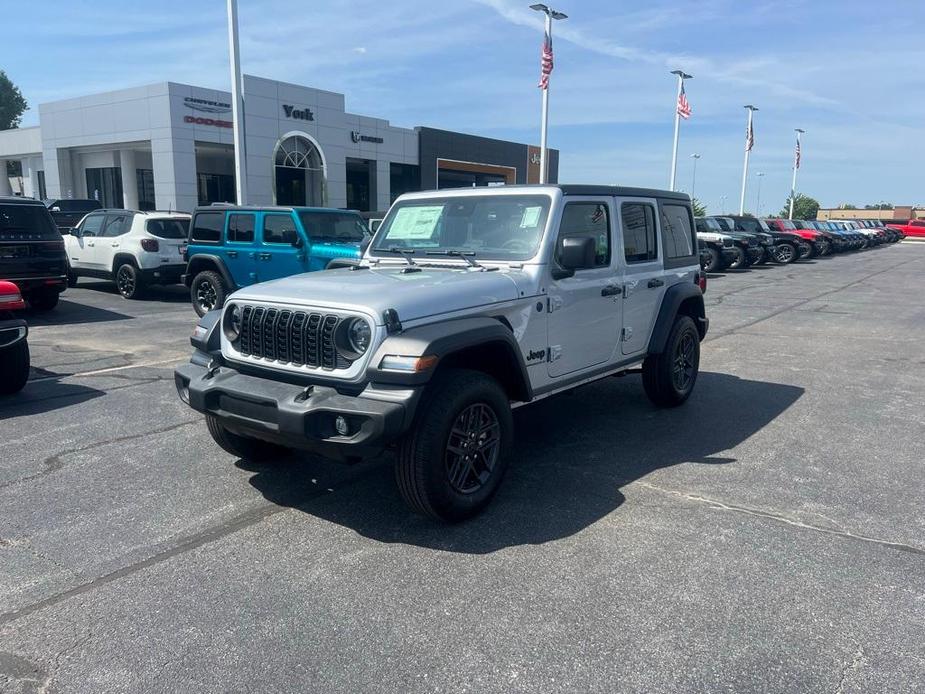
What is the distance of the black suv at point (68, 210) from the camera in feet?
77.4

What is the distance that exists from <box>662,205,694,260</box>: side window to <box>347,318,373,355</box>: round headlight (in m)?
3.41

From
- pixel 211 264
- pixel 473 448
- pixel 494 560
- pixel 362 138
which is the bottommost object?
pixel 494 560

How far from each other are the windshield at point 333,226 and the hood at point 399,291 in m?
6.72

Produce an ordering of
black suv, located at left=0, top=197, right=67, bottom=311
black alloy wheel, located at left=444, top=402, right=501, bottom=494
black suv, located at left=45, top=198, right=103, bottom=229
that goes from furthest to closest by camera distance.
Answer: black suv, located at left=45, top=198, right=103, bottom=229, black suv, located at left=0, top=197, right=67, bottom=311, black alloy wheel, located at left=444, top=402, right=501, bottom=494

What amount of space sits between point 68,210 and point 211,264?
17.4 m

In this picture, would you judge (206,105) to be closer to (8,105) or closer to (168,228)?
(168,228)

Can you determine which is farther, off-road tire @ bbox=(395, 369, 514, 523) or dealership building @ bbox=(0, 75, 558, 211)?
dealership building @ bbox=(0, 75, 558, 211)

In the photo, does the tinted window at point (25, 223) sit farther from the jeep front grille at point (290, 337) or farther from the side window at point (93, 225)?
the jeep front grille at point (290, 337)

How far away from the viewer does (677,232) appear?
6.58 m

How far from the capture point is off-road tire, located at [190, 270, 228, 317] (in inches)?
463

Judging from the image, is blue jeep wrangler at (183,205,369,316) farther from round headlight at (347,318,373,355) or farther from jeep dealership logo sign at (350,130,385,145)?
jeep dealership logo sign at (350,130,385,145)

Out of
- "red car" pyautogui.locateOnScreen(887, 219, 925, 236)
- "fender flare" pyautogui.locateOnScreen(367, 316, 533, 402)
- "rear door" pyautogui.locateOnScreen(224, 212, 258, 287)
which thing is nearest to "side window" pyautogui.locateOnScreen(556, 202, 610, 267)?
"fender flare" pyautogui.locateOnScreen(367, 316, 533, 402)

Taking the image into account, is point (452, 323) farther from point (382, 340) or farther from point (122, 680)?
point (122, 680)

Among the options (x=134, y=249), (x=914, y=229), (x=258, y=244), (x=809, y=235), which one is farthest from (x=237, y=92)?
(x=914, y=229)
